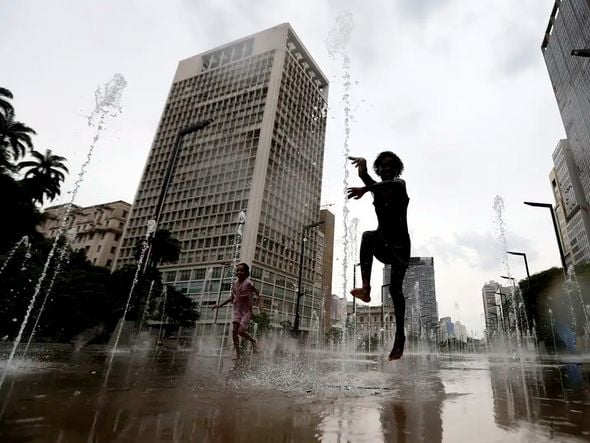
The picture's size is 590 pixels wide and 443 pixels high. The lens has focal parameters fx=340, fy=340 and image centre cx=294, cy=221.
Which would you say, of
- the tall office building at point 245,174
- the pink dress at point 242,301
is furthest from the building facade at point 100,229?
the pink dress at point 242,301

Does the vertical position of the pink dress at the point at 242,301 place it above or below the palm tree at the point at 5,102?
below

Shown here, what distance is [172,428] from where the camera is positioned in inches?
75.3

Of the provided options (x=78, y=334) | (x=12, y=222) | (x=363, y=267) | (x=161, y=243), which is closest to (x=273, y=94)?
(x=161, y=243)

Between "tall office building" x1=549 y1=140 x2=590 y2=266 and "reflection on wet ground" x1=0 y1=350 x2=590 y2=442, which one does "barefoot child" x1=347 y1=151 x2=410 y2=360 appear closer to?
"reflection on wet ground" x1=0 y1=350 x2=590 y2=442

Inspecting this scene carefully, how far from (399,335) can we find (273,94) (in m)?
74.6

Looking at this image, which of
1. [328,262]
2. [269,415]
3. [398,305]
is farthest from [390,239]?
[328,262]

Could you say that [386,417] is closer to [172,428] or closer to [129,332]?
[172,428]

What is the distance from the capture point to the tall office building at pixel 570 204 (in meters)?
73.5

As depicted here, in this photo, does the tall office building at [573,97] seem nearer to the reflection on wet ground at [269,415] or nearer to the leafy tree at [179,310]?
the leafy tree at [179,310]

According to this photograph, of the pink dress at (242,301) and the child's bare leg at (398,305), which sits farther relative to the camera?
the pink dress at (242,301)

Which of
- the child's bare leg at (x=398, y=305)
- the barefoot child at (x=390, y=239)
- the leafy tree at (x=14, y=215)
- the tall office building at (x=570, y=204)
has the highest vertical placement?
the tall office building at (x=570, y=204)

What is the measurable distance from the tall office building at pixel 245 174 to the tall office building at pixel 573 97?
49.5 meters

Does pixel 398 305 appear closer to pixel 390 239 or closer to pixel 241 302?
pixel 390 239

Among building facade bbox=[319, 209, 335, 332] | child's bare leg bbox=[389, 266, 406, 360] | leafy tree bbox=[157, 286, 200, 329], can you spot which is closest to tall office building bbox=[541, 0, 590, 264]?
leafy tree bbox=[157, 286, 200, 329]
